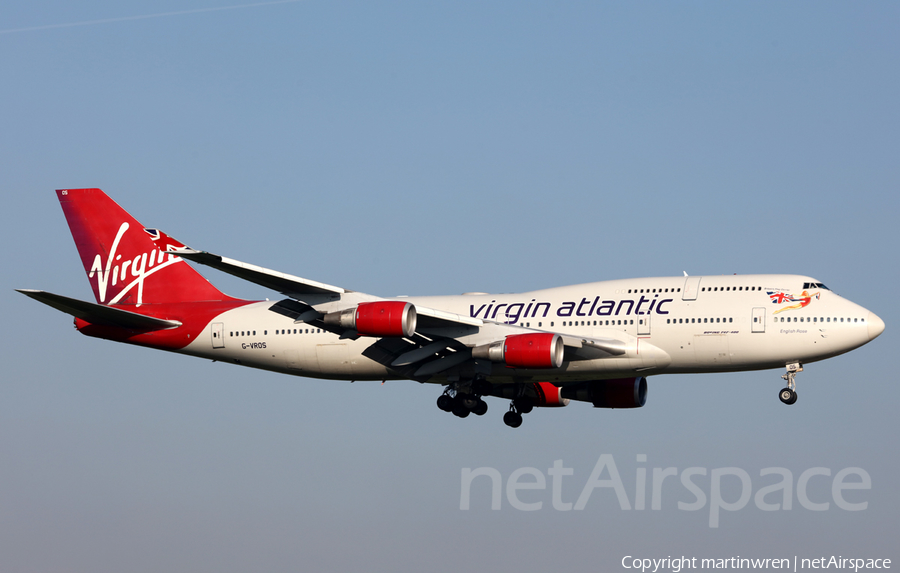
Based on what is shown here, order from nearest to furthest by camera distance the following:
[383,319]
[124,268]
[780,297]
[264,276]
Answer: [264,276] → [383,319] → [780,297] → [124,268]

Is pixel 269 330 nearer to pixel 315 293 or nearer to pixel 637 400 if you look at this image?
pixel 315 293

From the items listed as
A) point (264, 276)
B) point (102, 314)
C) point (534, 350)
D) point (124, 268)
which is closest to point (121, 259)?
point (124, 268)

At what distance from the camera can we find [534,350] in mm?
37469

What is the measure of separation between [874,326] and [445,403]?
53.9ft

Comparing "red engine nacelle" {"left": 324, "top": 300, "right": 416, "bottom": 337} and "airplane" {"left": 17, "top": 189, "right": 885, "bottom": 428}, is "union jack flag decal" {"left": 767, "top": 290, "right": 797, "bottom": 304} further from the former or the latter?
"red engine nacelle" {"left": 324, "top": 300, "right": 416, "bottom": 337}

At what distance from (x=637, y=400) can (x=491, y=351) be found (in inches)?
364

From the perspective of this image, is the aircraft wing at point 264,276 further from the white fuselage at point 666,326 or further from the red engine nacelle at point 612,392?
the red engine nacelle at point 612,392

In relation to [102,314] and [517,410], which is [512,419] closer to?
[517,410]

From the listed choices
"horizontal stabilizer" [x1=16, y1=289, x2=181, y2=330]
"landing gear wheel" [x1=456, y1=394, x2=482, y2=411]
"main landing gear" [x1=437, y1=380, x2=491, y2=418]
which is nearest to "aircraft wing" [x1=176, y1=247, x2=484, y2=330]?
Result: "main landing gear" [x1=437, y1=380, x2=491, y2=418]

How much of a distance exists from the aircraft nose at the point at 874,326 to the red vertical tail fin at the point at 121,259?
25.2 metres

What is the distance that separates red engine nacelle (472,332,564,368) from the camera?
123ft

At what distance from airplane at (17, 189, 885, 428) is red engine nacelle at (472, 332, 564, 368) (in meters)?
0.05

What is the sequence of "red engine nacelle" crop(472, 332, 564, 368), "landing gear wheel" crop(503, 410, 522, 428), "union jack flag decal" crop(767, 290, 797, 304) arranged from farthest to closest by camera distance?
"landing gear wheel" crop(503, 410, 522, 428) < "union jack flag decal" crop(767, 290, 797, 304) < "red engine nacelle" crop(472, 332, 564, 368)

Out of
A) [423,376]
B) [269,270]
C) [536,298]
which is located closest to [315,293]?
[269,270]
